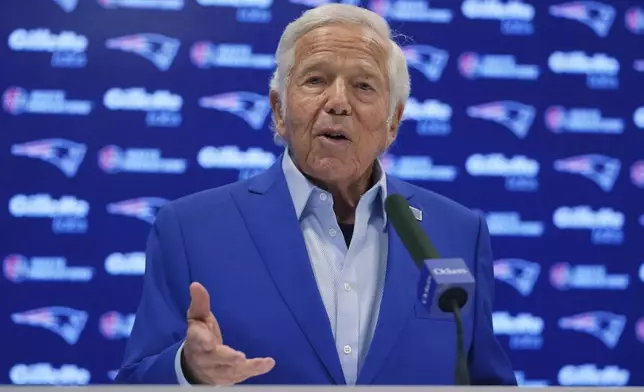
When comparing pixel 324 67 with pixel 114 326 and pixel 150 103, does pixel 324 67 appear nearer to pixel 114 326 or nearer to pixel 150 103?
pixel 150 103

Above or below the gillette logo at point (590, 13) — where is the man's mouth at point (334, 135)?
above

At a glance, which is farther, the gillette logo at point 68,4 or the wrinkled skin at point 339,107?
the gillette logo at point 68,4

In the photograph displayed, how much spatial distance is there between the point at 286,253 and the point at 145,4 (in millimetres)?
2100

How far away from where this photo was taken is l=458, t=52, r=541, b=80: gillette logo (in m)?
3.64

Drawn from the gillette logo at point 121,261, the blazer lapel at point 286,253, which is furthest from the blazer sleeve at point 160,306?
the gillette logo at point 121,261

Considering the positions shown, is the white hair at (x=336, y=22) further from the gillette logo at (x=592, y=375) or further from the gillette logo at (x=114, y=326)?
the gillette logo at (x=592, y=375)

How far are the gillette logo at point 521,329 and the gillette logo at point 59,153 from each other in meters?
1.89

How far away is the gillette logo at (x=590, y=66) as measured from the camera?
12.1 ft

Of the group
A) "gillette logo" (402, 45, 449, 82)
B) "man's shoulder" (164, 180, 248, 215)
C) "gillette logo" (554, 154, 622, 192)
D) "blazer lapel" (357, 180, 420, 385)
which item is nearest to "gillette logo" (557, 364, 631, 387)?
"gillette logo" (554, 154, 622, 192)

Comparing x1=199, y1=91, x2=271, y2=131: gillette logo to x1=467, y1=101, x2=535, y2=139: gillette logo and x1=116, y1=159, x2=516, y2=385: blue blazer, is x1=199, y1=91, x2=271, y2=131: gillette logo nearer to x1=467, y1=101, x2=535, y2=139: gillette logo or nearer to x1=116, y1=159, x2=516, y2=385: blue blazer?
x1=467, y1=101, x2=535, y2=139: gillette logo

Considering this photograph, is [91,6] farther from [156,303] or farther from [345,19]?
[156,303]

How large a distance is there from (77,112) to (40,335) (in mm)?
932

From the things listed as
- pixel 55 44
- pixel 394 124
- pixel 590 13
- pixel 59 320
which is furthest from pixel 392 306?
pixel 590 13

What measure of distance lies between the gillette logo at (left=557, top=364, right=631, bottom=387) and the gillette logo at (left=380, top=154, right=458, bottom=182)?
99 cm
